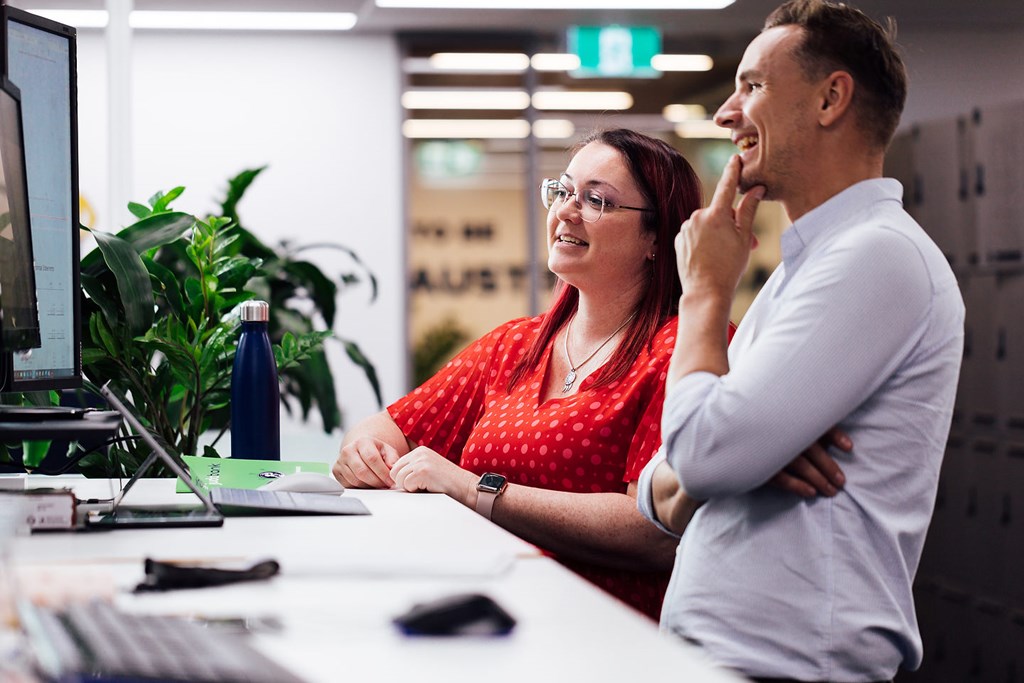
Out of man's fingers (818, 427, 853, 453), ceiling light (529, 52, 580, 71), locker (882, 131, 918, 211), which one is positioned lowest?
man's fingers (818, 427, 853, 453)

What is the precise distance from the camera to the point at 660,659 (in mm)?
818

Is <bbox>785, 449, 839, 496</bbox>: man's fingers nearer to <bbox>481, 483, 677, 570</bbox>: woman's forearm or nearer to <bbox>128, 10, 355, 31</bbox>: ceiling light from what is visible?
<bbox>481, 483, 677, 570</bbox>: woman's forearm

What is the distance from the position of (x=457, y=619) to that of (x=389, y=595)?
0.52 feet

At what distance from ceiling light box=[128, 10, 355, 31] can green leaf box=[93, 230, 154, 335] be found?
3.71 metres

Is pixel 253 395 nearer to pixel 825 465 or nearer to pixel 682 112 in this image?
pixel 825 465

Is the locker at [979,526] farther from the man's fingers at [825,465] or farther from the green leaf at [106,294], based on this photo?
the green leaf at [106,294]

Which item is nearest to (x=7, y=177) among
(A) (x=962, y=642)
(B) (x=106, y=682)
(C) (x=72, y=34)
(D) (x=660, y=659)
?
(C) (x=72, y=34)

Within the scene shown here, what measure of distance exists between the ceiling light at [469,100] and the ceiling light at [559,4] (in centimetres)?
71

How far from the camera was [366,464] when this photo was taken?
1945 millimetres

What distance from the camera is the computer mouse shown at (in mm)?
1673

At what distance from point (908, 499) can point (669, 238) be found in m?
0.85

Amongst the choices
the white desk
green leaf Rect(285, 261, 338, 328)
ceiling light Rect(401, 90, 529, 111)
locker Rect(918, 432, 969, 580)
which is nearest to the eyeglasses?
the white desk

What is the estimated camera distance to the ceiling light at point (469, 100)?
242 inches

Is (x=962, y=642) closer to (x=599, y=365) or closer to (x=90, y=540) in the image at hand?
(x=599, y=365)
